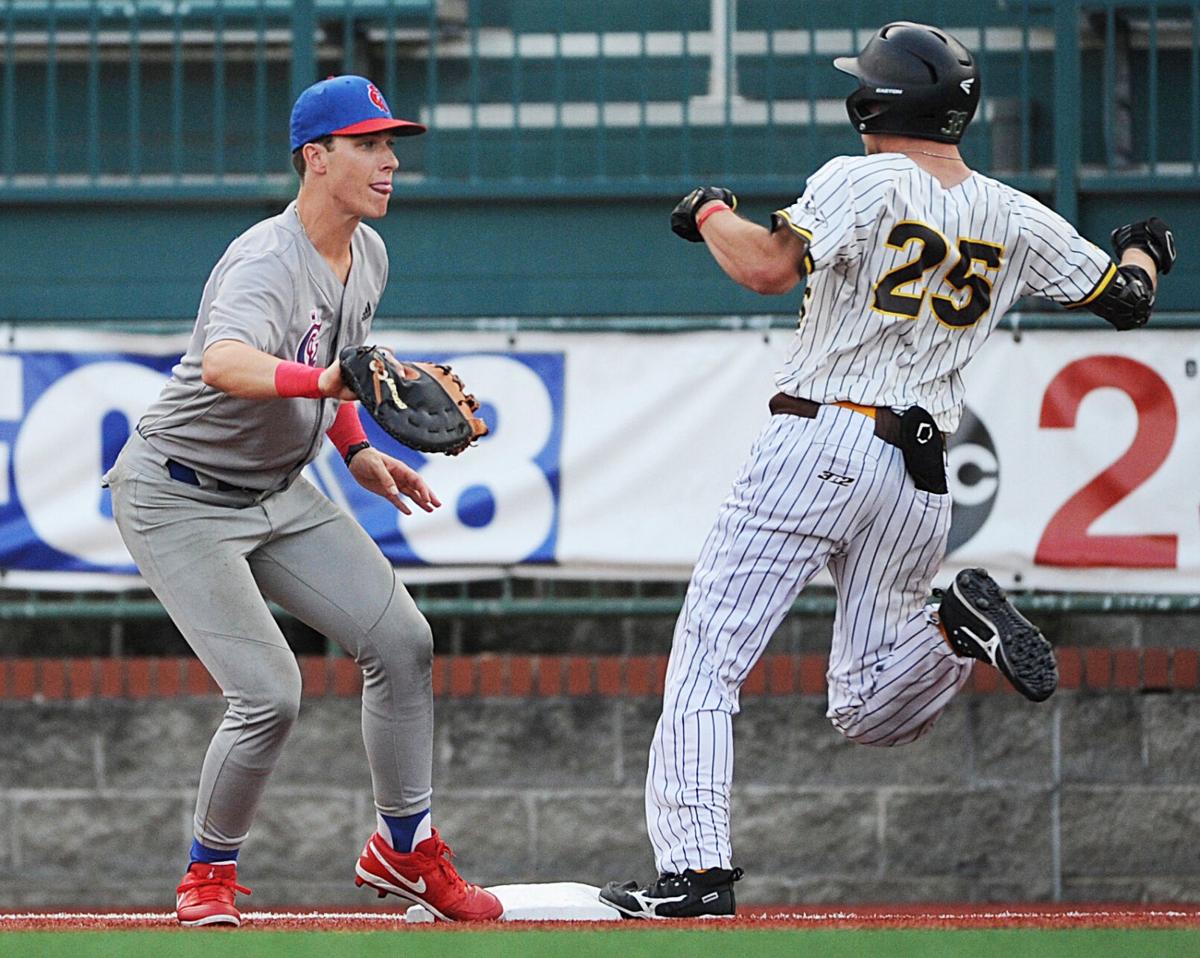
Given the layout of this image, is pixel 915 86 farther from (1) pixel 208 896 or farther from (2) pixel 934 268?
(1) pixel 208 896

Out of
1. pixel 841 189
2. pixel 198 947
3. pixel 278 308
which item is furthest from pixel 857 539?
pixel 198 947

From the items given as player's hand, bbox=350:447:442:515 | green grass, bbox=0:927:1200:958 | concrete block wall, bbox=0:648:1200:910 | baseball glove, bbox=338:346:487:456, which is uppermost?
baseball glove, bbox=338:346:487:456

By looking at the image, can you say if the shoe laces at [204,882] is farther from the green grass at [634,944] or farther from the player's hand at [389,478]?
the player's hand at [389,478]

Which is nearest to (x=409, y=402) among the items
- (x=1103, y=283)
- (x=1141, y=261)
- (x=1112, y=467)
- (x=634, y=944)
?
(x=634, y=944)

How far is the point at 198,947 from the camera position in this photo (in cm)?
395

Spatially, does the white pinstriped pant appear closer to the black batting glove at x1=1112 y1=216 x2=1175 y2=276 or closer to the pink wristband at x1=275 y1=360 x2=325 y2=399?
the black batting glove at x1=1112 y1=216 x2=1175 y2=276

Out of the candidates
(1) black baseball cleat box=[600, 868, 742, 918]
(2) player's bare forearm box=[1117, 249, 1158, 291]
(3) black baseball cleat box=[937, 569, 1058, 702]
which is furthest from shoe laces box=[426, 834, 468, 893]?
(2) player's bare forearm box=[1117, 249, 1158, 291]

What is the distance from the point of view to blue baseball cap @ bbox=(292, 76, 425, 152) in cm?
477

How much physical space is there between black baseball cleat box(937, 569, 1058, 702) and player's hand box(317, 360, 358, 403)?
4.85ft

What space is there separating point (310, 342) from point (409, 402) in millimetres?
522

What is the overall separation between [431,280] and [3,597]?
1865mm

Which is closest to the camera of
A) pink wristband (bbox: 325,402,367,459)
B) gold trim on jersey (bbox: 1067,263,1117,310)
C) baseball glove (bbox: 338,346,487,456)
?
baseball glove (bbox: 338,346,487,456)

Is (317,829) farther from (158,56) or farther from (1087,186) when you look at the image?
(1087,186)

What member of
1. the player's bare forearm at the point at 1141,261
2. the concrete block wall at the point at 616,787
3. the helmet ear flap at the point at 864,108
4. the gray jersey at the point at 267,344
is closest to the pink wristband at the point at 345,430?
A: the gray jersey at the point at 267,344
